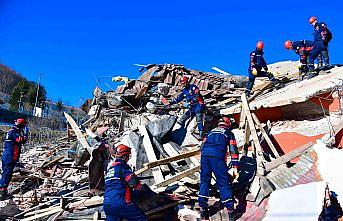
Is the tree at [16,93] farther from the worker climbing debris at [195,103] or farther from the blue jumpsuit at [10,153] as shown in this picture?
the worker climbing debris at [195,103]

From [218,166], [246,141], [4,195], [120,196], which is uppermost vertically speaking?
[246,141]

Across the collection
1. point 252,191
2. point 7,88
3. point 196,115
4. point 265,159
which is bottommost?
point 252,191

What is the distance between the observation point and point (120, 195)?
4766 mm

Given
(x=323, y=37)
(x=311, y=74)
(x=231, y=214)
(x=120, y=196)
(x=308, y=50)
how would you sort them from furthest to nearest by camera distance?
(x=308, y=50) < (x=323, y=37) < (x=311, y=74) < (x=231, y=214) < (x=120, y=196)

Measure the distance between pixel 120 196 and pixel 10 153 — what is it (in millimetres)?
3964

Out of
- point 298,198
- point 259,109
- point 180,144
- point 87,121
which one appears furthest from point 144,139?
point 87,121

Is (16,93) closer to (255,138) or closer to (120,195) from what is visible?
(255,138)

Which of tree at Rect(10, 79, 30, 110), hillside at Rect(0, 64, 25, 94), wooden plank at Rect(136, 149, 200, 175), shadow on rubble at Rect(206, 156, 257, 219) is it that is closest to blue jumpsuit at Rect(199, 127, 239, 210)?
shadow on rubble at Rect(206, 156, 257, 219)

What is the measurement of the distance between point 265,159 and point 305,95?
147 cm

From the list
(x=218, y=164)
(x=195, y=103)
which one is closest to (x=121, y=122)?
(x=195, y=103)

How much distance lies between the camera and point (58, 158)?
9.67m

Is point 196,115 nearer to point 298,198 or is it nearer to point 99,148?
point 99,148

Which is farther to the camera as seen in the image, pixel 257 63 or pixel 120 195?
pixel 257 63

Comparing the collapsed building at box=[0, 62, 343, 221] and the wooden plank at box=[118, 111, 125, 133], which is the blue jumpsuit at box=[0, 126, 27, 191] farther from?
the wooden plank at box=[118, 111, 125, 133]
